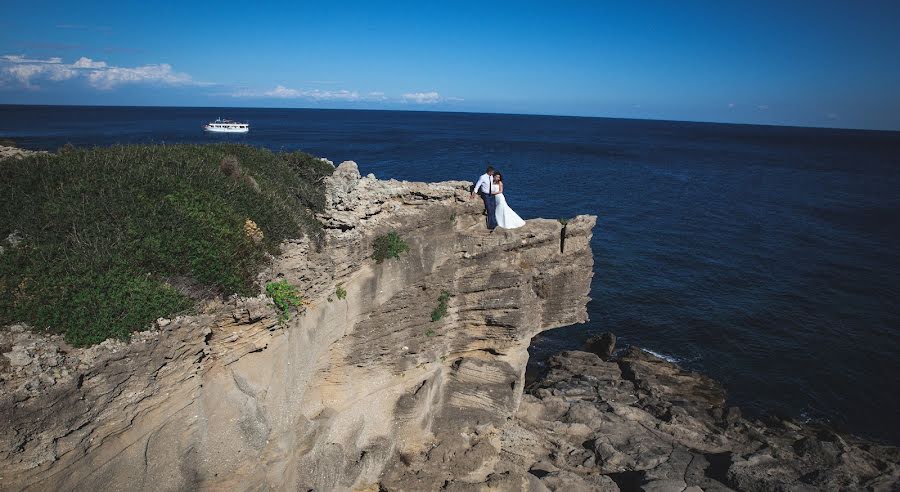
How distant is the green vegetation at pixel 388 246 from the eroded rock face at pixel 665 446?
29.3ft

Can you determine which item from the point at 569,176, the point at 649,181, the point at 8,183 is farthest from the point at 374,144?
the point at 8,183

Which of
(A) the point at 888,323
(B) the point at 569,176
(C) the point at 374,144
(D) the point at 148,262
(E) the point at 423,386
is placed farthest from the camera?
(C) the point at 374,144

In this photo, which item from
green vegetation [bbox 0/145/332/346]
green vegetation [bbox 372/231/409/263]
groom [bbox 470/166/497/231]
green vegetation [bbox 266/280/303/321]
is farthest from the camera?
groom [bbox 470/166/497/231]

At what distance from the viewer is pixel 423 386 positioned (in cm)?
1700

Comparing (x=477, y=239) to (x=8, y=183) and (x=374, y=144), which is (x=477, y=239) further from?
(x=374, y=144)

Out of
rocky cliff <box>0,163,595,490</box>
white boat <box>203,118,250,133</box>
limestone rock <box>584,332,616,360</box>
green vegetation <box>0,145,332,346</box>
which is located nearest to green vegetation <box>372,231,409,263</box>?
rocky cliff <box>0,163,595,490</box>

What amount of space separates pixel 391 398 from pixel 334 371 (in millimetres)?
2564

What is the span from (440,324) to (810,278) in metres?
40.1

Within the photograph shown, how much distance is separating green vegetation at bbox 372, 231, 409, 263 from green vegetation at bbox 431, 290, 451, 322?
2.64 m

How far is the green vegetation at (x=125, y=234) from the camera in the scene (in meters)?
8.95

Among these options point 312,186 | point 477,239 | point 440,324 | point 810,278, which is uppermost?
point 312,186

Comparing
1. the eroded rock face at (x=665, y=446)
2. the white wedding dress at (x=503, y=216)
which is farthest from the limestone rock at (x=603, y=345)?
the white wedding dress at (x=503, y=216)

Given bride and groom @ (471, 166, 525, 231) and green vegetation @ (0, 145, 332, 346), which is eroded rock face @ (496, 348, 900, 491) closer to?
bride and groom @ (471, 166, 525, 231)

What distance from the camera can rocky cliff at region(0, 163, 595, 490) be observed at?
856cm
